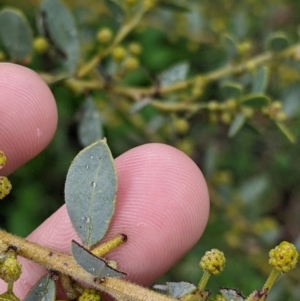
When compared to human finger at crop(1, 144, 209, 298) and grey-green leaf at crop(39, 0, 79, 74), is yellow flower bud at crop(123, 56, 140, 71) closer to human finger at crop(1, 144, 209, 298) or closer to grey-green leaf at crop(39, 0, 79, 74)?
grey-green leaf at crop(39, 0, 79, 74)

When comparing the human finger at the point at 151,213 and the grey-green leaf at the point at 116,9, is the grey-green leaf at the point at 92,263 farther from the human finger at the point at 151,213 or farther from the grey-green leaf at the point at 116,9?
the grey-green leaf at the point at 116,9

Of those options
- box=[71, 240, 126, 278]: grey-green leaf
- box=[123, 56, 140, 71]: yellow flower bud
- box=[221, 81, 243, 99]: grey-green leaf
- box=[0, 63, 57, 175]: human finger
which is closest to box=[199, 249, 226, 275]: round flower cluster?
box=[71, 240, 126, 278]: grey-green leaf

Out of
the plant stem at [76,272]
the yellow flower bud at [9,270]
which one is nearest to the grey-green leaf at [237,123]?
the plant stem at [76,272]

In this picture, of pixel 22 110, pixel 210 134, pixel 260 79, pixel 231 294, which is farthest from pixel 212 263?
pixel 210 134

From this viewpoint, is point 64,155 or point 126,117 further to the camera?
point 64,155

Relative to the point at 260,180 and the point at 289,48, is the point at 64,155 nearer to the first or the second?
the point at 260,180

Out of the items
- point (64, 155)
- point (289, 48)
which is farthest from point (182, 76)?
point (64, 155)
